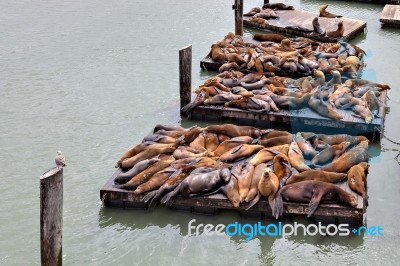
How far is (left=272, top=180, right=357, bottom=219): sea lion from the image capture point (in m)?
7.27

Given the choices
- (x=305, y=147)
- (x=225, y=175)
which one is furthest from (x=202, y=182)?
(x=305, y=147)

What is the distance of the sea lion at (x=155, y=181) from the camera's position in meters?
7.72

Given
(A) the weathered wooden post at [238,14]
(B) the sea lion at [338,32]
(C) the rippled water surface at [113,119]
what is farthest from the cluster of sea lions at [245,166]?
(B) the sea lion at [338,32]

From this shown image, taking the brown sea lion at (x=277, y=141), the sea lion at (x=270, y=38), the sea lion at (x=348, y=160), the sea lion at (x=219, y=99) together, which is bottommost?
the sea lion at (x=348, y=160)

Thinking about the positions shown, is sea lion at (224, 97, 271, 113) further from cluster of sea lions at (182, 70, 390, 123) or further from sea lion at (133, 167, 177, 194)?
sea lion at (133, 167, 177, 194)

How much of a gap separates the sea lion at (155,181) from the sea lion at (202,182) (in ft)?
1.10

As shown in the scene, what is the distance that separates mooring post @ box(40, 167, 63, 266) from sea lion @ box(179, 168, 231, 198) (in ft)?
6.38

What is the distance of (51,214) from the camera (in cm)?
595

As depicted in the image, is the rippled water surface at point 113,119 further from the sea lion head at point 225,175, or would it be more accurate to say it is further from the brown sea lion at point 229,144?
the brown sea lion at point 229,144

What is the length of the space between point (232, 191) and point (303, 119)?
125 inches

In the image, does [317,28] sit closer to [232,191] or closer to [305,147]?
[305,147]

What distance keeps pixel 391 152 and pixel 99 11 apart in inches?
471

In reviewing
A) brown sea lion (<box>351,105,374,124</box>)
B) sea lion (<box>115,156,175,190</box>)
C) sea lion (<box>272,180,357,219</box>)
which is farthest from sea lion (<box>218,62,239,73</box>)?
sea lion (<box>272,180,357,219</box>)

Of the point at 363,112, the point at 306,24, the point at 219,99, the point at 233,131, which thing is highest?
the point at 306,24
